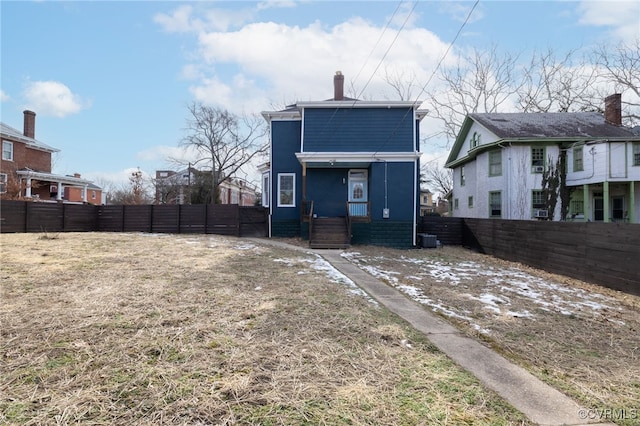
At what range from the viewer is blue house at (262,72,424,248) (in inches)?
582

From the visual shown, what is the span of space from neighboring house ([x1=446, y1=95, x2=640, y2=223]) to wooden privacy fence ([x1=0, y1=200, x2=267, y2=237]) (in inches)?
543

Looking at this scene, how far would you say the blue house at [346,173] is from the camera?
14.8 m

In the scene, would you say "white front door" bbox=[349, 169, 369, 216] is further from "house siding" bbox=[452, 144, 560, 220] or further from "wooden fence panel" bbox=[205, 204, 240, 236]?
"house siding" bbox=[452, 144, 560, 220]

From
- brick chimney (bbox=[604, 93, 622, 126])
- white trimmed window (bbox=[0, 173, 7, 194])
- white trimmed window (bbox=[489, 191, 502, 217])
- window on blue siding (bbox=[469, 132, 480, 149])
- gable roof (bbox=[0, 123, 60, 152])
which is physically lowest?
white trimmed window (bbox=[489, 191, 502, 217])

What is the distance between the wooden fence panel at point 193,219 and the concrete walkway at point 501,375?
14602mm

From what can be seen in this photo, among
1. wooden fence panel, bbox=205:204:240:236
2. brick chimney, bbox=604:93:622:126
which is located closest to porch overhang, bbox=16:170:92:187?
wooden fence panel, bbox=205:204:240:236

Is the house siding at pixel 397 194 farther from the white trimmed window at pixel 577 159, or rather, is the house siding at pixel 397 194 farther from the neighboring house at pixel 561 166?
the white trimmed window at pixel 577 159

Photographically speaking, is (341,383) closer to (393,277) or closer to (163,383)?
(163,383)

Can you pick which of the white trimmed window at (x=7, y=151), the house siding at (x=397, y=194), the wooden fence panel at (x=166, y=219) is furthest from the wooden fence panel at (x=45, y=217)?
the house siding at (x=397, y=194)

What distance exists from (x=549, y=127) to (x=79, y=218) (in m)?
27.4

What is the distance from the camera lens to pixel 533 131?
18875 mm

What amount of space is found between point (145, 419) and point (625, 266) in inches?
368

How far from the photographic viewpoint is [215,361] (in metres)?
2.81

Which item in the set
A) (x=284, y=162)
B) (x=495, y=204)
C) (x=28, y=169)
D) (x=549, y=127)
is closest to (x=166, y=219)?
(x=284, y=162)
